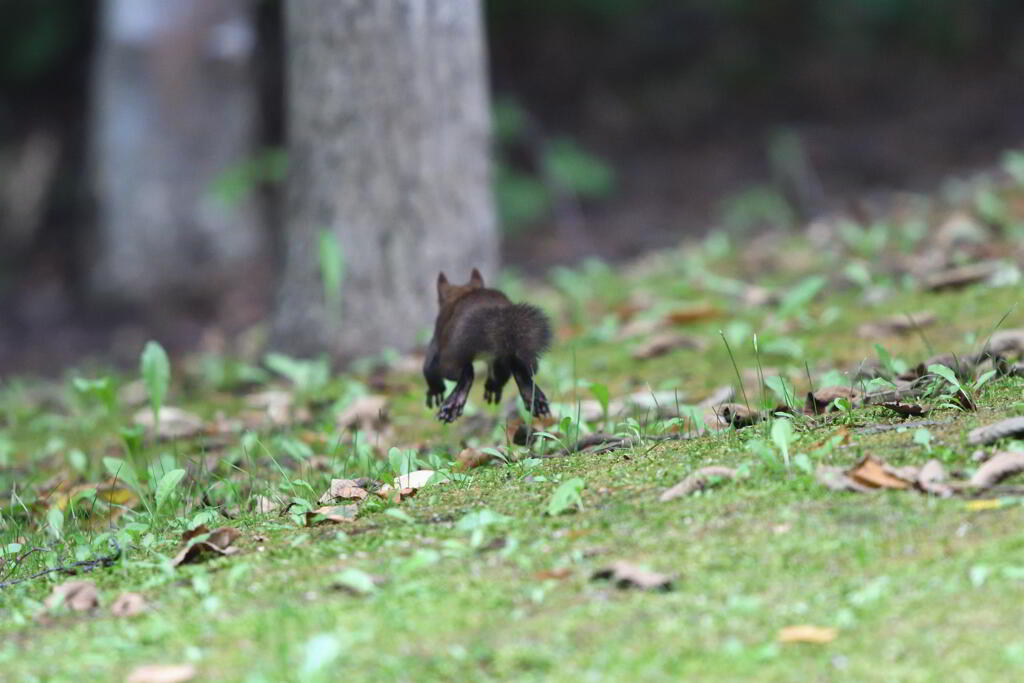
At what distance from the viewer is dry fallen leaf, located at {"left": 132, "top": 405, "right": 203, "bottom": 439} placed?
211 inches

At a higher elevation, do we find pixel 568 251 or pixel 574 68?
pixel 574 68

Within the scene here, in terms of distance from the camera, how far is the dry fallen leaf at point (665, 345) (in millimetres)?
5867

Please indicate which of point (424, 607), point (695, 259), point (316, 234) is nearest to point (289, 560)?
point (424, 607)

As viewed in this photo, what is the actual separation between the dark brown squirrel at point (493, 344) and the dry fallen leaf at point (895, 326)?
7.24 ft

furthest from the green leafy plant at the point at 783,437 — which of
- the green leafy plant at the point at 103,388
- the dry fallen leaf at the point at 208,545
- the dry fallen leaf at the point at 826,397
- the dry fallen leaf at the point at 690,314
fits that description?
the dry fallen leaf at the point at 690,314

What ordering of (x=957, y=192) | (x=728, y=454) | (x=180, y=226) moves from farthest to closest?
(x=180, y=226) → (x=957, y=192) → (x=728, y=454)

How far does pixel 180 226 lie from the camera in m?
10.9

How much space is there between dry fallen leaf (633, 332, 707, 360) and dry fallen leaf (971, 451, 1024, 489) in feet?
9.92

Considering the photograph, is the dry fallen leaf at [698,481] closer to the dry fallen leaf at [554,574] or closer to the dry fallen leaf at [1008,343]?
the dry fallen leaf at [554,574]

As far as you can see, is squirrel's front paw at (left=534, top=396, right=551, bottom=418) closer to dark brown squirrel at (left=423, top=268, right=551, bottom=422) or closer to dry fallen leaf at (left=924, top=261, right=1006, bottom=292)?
dark brown squirrel at (left=423, top=268, right=551, bottom=422)

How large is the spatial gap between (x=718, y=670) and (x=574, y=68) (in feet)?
40.0

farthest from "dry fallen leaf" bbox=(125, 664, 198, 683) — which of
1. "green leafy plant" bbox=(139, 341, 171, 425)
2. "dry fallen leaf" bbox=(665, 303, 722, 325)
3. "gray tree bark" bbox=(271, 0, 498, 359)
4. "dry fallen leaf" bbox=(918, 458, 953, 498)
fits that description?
"dry fallen leaf" bbox=(665, 303, 722, 325)

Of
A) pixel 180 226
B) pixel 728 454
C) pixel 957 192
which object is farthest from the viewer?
pixel 180 226

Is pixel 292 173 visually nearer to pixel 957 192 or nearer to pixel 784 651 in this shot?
pixel 784 651
